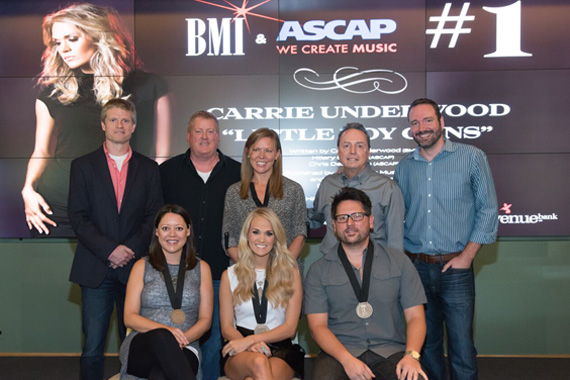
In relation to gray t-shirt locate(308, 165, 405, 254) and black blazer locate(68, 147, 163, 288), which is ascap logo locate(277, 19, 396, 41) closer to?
gray t-shirt locate(308, 165, 405, 254)

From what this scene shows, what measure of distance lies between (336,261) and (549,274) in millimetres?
2785

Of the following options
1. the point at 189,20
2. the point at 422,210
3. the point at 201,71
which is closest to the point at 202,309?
the point at 422,210

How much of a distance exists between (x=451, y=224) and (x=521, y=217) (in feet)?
5.77

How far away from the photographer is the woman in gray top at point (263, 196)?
11.0ft

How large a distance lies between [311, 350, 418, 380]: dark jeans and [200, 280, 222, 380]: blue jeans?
0.96 meters

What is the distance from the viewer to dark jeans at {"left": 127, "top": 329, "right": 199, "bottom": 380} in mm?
2627

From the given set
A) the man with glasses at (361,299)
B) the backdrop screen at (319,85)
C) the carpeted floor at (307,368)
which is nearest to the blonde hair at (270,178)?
the man with glasses at (361,299)

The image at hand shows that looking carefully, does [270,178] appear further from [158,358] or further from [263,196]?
[158,358]

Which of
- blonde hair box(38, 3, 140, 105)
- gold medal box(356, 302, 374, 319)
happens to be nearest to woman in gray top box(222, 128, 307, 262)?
gold medal box(356, 302, 374, 319)

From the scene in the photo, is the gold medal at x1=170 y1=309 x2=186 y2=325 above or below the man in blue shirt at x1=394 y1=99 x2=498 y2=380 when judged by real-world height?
below

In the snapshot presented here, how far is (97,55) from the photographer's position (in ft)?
16.1

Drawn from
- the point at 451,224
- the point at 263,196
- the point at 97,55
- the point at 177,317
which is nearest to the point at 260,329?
the point at 177,317

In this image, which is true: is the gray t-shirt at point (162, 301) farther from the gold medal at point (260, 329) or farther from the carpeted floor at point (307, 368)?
the carpeted floor at point (307, 368)

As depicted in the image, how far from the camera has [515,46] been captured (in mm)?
4781
